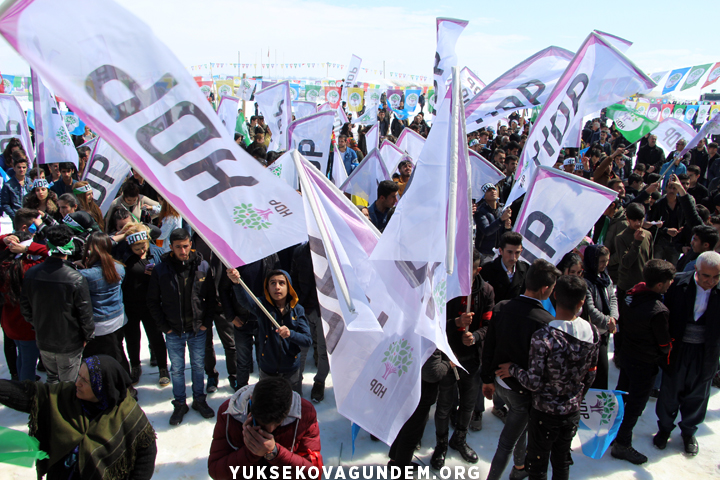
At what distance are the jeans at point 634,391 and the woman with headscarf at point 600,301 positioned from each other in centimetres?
20

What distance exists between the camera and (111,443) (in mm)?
2508

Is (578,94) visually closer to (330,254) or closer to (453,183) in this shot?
(453,183)

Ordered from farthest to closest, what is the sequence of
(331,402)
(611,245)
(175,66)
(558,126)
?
(611,245), (558,126), (331,402), (175,66)

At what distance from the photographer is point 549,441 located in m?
3.24

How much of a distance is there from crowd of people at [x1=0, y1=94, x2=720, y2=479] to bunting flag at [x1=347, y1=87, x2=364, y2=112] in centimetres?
1908

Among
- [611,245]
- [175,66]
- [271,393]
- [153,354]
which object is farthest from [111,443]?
[611,245]

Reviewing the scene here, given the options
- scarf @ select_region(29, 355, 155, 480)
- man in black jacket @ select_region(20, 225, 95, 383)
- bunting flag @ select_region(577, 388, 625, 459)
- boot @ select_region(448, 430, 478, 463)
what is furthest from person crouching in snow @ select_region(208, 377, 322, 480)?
bunting flag @ select_region(577, 388, 625, 459)

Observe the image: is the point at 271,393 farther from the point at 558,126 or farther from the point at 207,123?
the point at 558,126

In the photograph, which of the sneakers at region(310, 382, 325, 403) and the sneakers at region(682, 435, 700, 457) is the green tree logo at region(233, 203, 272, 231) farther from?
the sneakers at region(682, 435, 700, 457)

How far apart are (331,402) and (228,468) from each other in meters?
2.77

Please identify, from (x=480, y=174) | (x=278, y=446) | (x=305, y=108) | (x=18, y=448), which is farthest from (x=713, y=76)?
(x=18, y=448)

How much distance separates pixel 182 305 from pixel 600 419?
12.5ft

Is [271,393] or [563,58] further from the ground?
[563,58]

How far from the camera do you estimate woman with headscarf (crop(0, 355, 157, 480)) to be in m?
2.45
